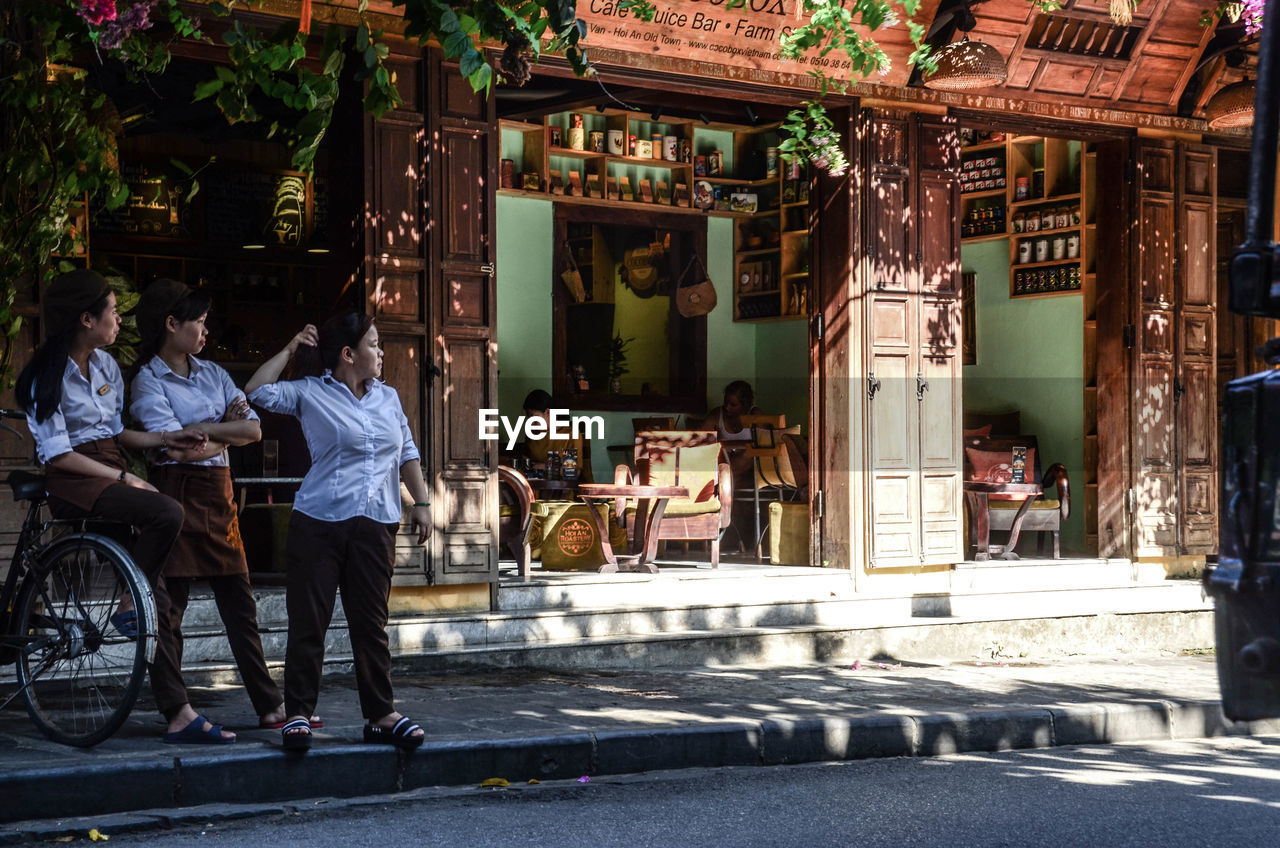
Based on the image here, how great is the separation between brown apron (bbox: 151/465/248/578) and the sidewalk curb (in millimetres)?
905

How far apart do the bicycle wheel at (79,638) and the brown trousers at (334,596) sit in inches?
24.5

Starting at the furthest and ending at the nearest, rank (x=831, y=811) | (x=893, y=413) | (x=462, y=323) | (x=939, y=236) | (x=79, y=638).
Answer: (x=939, y=236) < (x=893, y=413) < (x=462, y=323) < (x=79, y=638) < (x=831, y=811)

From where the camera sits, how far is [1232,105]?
510 inches

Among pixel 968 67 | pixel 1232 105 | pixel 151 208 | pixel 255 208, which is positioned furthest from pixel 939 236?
pixel 151 208

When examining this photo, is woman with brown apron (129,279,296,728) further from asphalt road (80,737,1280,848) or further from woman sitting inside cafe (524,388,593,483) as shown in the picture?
woman sitting inside cafe (524,388,593,483)

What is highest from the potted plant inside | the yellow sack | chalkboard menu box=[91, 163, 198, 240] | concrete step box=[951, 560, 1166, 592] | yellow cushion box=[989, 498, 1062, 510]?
chalkboard menu box=[91, 163, 198, 240]

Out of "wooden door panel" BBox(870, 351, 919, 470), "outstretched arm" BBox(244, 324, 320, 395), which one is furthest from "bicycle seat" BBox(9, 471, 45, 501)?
"wooden door panel" BBox(870, 351, 919, 470)

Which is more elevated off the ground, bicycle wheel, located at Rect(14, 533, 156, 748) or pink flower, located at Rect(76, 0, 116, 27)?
pink flower, located at Rect(76, 0, 116, 27)

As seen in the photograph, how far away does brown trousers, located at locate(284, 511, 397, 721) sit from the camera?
6789mm

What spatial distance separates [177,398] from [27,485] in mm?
726

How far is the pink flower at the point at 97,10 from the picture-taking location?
7.03m

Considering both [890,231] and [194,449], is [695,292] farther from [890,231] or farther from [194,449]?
[194,449]

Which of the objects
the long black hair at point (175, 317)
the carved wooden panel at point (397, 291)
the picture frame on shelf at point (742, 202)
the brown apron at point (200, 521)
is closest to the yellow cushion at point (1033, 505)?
the picture frame on shelf at point (742, 202)

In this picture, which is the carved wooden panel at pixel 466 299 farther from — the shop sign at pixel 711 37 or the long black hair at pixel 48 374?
the long black hair at pixel 48 374
